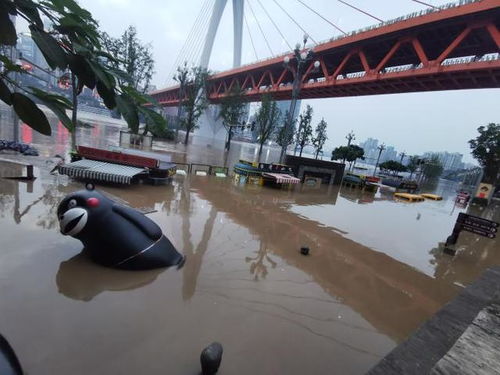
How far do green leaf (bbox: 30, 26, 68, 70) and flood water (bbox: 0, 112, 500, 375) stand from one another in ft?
11.5

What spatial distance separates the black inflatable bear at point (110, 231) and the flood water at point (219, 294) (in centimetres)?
24

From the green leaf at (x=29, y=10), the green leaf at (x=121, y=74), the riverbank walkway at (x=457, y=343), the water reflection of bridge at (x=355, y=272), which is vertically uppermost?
the green leaf at (x=29, y=10)

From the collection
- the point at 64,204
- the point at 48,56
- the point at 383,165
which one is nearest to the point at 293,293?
the point at 64,204

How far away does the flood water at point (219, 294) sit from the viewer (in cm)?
363

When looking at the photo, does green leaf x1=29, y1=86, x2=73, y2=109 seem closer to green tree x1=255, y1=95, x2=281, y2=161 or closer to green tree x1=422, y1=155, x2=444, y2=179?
green tree x1=255, y1=95, x2=281, y2=161

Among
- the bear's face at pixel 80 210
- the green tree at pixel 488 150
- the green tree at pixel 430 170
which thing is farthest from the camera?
the green tree at pixel 430 170

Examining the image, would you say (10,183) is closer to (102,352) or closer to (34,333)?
(34,333)

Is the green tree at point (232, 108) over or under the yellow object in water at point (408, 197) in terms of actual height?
over

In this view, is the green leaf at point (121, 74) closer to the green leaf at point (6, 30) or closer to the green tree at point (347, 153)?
the green leaf at point (6, 30)

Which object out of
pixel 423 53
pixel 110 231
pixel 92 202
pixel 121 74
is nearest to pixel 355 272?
pixel 110 231

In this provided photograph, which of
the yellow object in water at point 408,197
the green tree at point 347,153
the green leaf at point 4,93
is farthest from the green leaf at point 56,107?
the green tree at point 347,153

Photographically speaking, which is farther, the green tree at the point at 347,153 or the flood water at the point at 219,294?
the green tree at the point at 347,153

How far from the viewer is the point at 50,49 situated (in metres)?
1.08

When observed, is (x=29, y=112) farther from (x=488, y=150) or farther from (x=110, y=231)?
(x=488, y=150)
